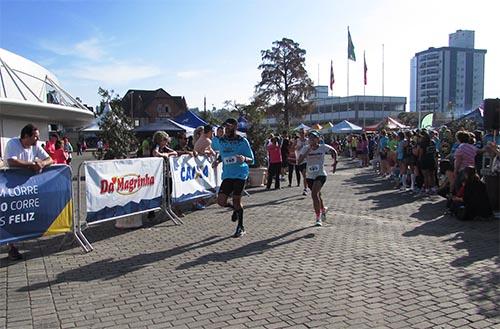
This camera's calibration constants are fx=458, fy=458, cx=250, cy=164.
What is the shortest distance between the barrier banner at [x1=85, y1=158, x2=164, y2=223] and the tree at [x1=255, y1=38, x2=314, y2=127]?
46927mm

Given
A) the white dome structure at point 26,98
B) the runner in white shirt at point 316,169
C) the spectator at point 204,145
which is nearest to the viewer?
the runner in white shirt at point 316,169

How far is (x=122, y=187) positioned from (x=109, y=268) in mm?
2015

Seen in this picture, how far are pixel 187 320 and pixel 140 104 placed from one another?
9110 centimetres

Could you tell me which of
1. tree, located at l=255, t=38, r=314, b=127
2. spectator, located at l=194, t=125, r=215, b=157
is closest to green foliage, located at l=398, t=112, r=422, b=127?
tree, located at l=255, t=38, r=314, b=127

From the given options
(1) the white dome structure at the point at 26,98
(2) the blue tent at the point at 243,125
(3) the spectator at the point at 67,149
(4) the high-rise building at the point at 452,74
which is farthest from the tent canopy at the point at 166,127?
(4) the high-rise building at the point at 452,74

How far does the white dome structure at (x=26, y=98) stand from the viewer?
19.5 meters

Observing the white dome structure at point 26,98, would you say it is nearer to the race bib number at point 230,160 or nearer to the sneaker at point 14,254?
the sneaker at point 14,254

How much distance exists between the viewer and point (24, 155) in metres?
6.46

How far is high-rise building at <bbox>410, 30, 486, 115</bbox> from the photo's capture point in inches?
4422

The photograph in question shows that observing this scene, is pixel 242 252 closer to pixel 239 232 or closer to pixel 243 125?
pixel 239 232

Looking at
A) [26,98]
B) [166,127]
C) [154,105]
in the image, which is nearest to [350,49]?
[166,127]

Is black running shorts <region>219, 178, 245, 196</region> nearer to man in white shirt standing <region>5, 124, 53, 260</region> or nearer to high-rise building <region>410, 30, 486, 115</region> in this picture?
man in white shirt standing <region>5, 124, 53, 260</region>

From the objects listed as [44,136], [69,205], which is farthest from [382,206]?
[44,136]

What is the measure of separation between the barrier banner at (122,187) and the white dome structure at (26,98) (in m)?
12.6
